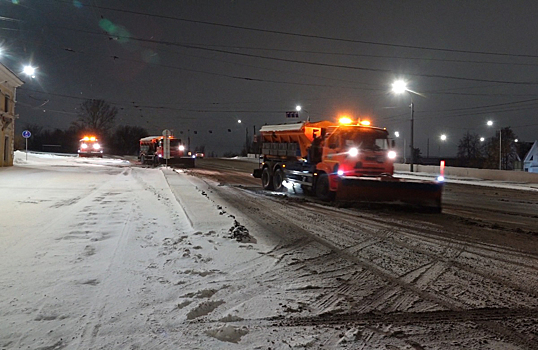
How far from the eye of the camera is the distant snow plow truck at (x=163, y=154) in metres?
40.1

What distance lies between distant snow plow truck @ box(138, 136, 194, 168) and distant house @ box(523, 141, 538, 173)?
225ft

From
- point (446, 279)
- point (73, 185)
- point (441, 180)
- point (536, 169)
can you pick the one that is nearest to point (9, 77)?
point (73, 185)

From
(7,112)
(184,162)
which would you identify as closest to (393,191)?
(184,162)

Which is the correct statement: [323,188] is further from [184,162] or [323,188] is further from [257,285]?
[184,162]

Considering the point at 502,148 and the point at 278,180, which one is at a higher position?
the point at 502,148

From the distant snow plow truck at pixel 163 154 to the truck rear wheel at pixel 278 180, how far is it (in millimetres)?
21181

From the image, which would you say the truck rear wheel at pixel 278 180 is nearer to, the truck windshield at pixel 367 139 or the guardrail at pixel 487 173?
the truck windshield at pixel 367 139

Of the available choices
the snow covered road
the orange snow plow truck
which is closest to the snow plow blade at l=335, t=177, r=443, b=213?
the orange snow plow truck

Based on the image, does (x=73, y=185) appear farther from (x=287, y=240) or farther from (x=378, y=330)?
(x=378, y=330)

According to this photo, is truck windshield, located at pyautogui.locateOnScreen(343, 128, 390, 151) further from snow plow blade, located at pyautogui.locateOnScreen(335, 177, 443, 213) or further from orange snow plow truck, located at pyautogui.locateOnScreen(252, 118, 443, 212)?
snow plow blade, located at pyautogui.locateOnScreen(335, 177, 443, 213)

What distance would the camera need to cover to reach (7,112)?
32.1 m

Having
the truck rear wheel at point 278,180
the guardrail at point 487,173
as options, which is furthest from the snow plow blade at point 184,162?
the truck rear wheel at point 278,180

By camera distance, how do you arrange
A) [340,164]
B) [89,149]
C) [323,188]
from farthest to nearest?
[89,149]
[323,188]
[340,164]

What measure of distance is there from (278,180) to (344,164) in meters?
5.15
